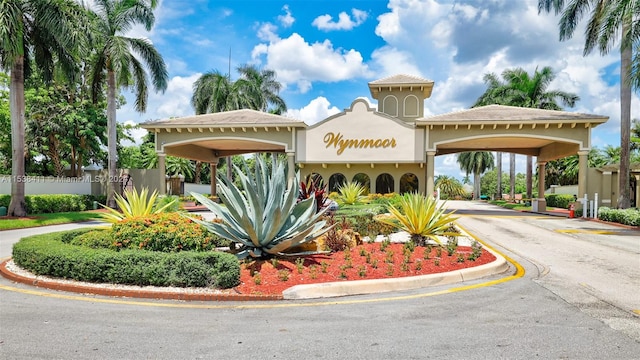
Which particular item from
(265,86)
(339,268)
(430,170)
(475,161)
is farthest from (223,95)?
(475,161)

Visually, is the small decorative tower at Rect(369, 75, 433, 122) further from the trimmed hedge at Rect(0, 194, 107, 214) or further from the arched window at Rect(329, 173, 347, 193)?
the trimmed hedge at Rect(0, 194, 107, 214)

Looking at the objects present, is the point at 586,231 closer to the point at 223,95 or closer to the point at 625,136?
the point at 625,136

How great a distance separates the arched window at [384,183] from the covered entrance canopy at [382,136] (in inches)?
5.6

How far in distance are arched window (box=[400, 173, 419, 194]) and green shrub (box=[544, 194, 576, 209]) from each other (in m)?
13.8

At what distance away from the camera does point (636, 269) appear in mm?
9102

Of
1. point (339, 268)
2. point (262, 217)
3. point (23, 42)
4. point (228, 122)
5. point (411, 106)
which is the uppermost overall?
point (23, 42)

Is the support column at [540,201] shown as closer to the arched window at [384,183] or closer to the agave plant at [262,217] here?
the arched window at [384,183]

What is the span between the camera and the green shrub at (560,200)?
33094 millimetres

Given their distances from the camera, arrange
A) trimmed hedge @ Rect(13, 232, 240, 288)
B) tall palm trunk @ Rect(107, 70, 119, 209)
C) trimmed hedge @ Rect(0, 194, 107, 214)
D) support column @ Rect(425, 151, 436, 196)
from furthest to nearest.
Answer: support column @ Rect(425, 151, 436, 196) < tall palm trunk @ Rect(107, 70, 119, 209) < trimmed hedge @ Rect(0, 194, 107, 214) < trimmed hedge @ Rect(13, 232, 240, 288)

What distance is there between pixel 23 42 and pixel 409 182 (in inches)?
918

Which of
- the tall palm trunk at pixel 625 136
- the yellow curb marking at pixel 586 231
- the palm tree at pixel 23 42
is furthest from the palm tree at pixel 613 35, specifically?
the palm tree at pixel 23 42

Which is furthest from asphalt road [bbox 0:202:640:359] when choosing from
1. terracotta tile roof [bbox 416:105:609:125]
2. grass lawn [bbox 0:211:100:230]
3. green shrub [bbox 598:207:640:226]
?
terracotta tile roof [bbox 416:105:609:125]

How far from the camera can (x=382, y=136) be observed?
27281mm

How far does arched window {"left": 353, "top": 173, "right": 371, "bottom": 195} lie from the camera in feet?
96.9
